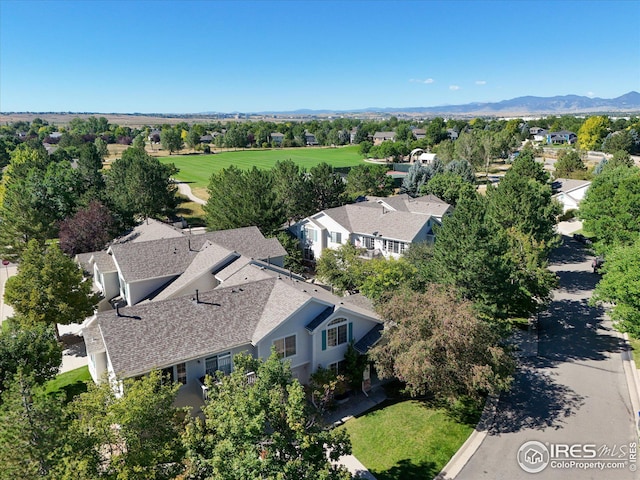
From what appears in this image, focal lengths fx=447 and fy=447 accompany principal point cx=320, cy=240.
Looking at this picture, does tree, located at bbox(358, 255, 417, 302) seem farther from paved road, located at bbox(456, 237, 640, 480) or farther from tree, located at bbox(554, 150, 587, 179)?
tree, located at bbox(554, 150, 587, 179)

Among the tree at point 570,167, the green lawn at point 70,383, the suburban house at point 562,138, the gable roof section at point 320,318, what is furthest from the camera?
the suburban house at point 562,138

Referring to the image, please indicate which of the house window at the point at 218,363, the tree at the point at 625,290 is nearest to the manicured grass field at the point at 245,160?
the house window at the point at 218,363

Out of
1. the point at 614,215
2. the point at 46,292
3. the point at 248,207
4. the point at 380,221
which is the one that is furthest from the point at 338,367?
the point at 614,215

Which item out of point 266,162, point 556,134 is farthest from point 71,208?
point 556,134

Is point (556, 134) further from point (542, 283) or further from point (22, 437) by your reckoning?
point (22, 437)

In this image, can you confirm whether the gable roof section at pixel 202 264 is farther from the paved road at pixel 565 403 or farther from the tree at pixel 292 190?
the tree at pixel 292 190

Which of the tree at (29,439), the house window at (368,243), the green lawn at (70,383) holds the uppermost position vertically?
the tree at (29,439)
